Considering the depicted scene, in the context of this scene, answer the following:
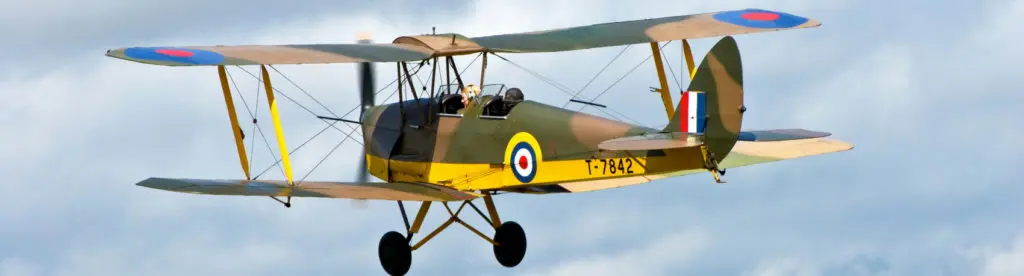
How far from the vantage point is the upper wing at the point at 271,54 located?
28.6 meters

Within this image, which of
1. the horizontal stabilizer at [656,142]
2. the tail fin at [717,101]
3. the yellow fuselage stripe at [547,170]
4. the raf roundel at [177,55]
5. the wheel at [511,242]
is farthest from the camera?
the wheel at [511,242]

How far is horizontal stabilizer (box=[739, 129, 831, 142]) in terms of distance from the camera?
29.8 m

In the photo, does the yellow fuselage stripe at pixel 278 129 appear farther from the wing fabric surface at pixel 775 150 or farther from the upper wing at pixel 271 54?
the wing fabric surface at pixel 775 150

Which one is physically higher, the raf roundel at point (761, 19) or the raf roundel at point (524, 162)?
the raf roundel at point (761, 19)

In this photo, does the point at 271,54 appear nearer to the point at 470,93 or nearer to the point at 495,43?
the point at 470,93

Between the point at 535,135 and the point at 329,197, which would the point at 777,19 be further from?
the point at 329,197

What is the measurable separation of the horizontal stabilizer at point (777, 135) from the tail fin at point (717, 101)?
196 cm

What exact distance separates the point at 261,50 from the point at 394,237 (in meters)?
2.70

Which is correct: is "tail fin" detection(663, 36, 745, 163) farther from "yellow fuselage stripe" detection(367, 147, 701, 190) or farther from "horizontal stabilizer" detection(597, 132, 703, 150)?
"yellow fuselage stripe" detection(367, 147, 701, 190)

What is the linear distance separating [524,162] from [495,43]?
202 cm

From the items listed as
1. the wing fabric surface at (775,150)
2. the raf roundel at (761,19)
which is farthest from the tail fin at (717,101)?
the raf roundel at (761,19)

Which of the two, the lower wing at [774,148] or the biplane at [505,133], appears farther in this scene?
the lower wing at [774,148]

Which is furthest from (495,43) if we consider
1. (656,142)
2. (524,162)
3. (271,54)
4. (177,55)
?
(177,55)

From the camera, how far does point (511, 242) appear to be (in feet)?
101
